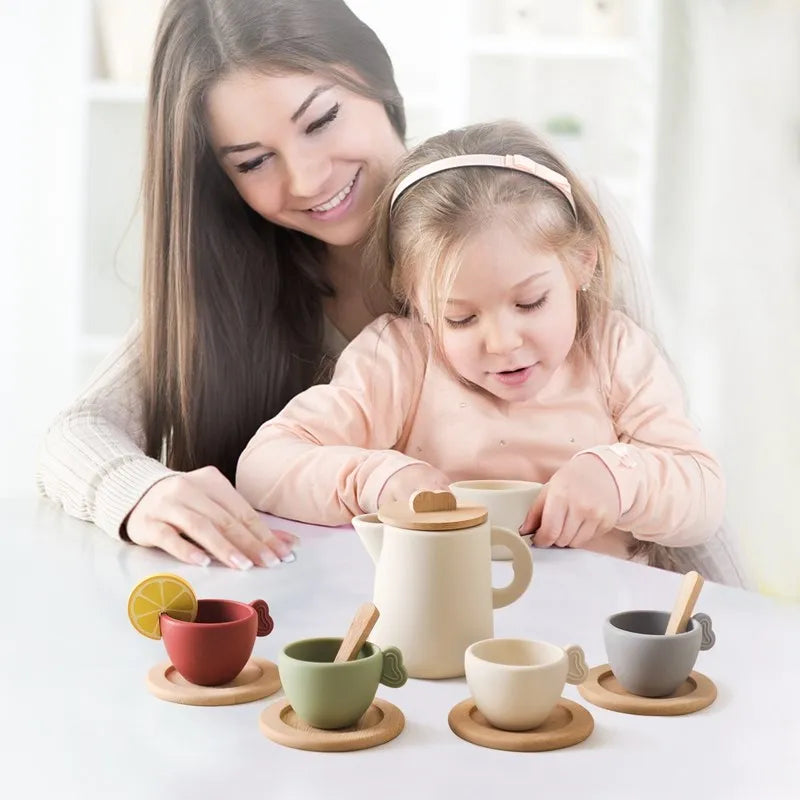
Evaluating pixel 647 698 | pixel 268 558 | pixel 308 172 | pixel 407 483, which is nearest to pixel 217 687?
pixel 647 698

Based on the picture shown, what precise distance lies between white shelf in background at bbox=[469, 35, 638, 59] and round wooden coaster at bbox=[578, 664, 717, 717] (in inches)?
76.0

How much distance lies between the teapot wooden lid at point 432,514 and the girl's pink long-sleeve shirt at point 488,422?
53 centimetres

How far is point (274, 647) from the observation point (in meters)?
0.78

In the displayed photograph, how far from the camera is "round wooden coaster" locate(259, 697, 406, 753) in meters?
0.60

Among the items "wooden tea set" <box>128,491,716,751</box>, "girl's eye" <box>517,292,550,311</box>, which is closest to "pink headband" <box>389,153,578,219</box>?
"girl's eye" <box>517,292,550,311</box>

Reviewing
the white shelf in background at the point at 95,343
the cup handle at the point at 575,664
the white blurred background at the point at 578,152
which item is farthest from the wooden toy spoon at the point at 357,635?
the white shelf in background at the point at 95,343

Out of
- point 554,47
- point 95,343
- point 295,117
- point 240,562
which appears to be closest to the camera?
point 240,562

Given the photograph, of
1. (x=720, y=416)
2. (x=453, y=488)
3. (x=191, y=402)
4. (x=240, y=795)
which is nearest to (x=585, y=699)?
(x=240, y=795)

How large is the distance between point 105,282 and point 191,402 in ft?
3.45

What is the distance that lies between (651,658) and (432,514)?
0.17 metres

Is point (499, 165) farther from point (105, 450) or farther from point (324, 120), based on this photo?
point (105, 450)

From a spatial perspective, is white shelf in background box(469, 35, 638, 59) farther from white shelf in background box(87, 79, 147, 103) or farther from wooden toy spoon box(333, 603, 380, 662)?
wooden toy spoon box(333, 603, 380, 662)

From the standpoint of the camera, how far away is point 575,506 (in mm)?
1114

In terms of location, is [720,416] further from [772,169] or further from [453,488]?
[453,488]
